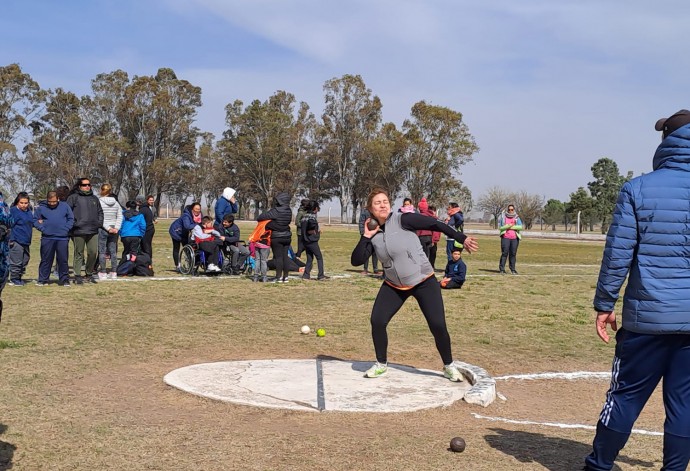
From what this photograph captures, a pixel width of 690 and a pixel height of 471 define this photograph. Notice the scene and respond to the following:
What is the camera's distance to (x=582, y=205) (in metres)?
84.3

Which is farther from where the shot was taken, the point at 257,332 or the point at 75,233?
the point at 75,233

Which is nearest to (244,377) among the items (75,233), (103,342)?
(103,342)

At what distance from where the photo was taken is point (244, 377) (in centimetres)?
711

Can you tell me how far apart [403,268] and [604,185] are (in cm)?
8539

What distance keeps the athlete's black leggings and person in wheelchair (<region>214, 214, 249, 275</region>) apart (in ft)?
36.4

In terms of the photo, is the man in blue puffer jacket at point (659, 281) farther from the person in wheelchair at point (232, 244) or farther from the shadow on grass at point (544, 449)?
the person in wheelchair at point (232, 244)

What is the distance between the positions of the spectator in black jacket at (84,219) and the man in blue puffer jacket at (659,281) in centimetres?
1212

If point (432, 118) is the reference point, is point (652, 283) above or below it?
below

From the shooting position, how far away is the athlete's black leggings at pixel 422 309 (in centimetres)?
680

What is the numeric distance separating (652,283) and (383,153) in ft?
237

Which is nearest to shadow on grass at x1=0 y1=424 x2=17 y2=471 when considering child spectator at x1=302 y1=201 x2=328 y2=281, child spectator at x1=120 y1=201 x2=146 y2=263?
child spectator at x1=302 y1=201 x2=328 y2=281

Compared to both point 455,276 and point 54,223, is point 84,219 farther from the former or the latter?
→ point 455,276

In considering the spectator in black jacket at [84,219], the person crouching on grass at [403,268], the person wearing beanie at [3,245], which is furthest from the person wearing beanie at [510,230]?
the person wearing beanie at [3,245]

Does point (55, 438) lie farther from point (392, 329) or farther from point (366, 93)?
point (366, 93)
